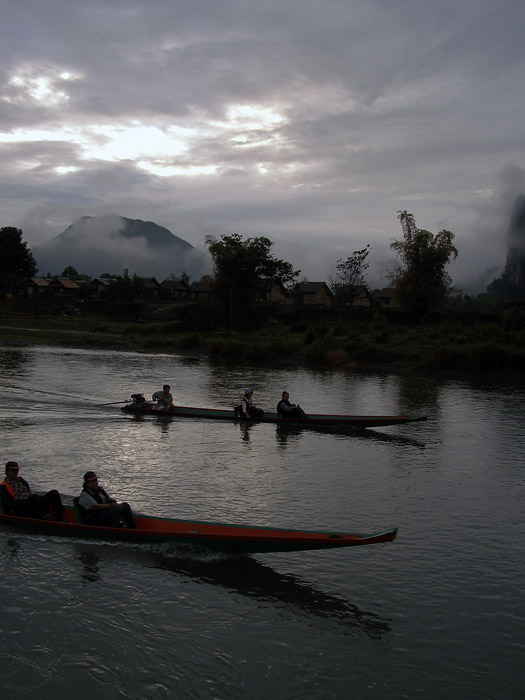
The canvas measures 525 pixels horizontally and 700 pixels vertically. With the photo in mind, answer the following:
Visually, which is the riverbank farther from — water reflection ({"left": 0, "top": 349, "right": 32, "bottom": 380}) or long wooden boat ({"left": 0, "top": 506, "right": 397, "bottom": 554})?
long wooden boat ({"left": 0, "top": 506, "right": 397, "bottom": 554})

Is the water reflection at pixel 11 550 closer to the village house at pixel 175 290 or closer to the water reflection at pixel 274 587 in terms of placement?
the water reflection at pixel 274 587

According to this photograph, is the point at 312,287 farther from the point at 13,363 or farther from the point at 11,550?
the point at 11,550

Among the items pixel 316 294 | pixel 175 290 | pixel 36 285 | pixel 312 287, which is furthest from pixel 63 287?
Answer: pixel 316 294

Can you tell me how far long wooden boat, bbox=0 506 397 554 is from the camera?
30.5ft

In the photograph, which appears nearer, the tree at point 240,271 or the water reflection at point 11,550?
the water reflection at point 11,550

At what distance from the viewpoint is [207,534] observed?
10.0m

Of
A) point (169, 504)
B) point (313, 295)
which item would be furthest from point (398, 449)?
point (313, 295)

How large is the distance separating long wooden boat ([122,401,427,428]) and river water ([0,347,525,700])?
4.29ft

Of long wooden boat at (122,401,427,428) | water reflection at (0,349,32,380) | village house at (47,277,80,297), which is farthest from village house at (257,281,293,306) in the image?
long wooden boat at (122,401,427,428)

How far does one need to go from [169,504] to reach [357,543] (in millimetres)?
5383

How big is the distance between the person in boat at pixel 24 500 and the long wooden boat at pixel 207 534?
0.13 meters

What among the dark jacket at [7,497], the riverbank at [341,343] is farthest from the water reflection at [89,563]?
the riverbank at [341,343]

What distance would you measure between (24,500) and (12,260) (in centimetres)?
9246

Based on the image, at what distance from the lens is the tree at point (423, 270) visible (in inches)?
2292
